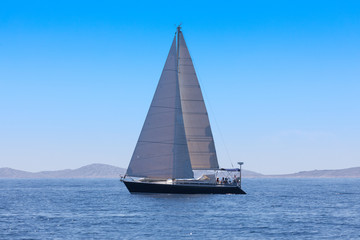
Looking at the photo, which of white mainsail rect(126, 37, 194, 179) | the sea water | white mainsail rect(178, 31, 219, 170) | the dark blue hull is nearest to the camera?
the sea water

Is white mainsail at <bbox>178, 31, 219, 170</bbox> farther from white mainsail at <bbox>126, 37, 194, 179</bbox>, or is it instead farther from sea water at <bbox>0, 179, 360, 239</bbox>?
sea water at <bbox>0, 179, 360, 239</bbox>

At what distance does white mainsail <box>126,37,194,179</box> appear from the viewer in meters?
57.8

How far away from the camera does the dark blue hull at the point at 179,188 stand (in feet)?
191

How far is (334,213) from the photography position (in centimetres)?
4888

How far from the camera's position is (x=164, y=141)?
57781mm

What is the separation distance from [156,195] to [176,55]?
1768cm

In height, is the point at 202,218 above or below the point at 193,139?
below

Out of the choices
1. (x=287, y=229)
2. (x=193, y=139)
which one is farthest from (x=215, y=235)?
(x=193, y=139)

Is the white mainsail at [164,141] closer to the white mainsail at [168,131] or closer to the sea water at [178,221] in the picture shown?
the white mainsail at [168,131]

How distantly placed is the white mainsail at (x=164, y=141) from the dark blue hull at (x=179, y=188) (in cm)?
121

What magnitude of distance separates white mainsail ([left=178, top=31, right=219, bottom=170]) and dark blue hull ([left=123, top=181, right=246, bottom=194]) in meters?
2.97

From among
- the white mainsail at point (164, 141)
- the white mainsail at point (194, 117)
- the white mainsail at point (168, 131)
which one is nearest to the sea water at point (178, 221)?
the white mainsail at point (164, 141)

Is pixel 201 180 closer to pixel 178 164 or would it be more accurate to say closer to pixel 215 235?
pixel 178 164

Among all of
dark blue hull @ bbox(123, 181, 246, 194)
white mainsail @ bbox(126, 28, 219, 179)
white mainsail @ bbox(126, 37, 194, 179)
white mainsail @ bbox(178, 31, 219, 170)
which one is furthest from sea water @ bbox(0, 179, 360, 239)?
white mainsail @ bbox(178, 31, 219, 170)
